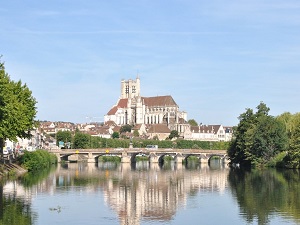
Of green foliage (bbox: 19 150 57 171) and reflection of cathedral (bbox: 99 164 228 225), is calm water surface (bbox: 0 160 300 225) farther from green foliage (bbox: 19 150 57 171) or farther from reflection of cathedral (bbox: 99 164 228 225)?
green foliage (bbox: 19 150 57 171)

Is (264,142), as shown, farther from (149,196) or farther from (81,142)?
(81,142)

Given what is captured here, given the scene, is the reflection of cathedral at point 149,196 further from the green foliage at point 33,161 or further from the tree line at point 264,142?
the tree line at point 264,142

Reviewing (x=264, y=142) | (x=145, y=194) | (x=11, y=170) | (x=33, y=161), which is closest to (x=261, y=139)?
(x=264, y=142)

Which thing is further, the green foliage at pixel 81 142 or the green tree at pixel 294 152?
the green foliage at pixel 81 142

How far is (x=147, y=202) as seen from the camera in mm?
48219

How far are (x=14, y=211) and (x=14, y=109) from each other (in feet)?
81.2

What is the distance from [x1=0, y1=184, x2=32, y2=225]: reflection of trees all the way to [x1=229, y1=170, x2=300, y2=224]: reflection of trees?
1313 cm

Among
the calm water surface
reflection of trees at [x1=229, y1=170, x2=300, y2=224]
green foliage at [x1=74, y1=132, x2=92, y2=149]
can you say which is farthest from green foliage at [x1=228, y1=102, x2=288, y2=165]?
green foliage at [x1=74, y1=132, x2=92, y2=149]

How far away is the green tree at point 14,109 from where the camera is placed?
186 feet

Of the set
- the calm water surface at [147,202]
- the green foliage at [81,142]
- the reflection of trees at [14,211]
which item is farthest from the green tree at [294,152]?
the green foliage at [81,142]

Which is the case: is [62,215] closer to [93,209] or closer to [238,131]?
[93,209]

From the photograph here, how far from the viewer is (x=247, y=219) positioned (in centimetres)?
3909

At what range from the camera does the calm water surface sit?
127 feet

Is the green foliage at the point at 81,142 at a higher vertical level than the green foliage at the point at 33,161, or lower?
higher
